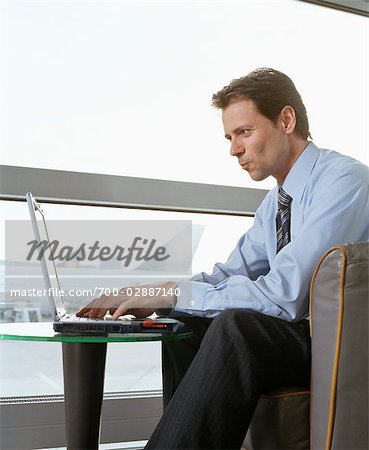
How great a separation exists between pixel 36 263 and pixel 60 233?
0.16 meters

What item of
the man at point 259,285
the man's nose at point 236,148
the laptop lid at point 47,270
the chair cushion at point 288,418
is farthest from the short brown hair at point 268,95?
the chair cushion at point 288,418

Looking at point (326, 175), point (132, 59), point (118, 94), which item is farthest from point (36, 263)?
point (326, 175)

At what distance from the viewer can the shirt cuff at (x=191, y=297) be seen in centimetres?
176

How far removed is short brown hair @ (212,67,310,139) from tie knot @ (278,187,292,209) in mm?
225

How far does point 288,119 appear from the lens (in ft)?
Answer: 6.97

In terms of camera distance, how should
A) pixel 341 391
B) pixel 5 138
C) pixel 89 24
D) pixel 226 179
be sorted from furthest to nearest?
1. pixel 226 179
2. pixel 89 24
3. pixel 5 138
4. pixel 341 391

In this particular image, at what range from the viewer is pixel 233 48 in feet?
9.80

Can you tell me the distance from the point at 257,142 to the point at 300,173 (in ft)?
0.67

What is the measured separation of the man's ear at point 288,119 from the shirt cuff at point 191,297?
0.67 meters

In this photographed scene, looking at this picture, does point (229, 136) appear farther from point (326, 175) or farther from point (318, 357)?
point (318, 357)

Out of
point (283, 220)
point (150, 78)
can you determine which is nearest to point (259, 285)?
point (283, 220)

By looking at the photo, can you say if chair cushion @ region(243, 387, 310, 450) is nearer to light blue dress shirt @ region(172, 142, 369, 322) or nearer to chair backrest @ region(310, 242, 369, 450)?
chair backrest @ region(310, 242, 369, 450)

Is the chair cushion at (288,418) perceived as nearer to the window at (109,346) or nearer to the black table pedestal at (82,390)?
the black table pedestal at (82,390)

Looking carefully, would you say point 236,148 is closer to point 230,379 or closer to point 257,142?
point 257,142
